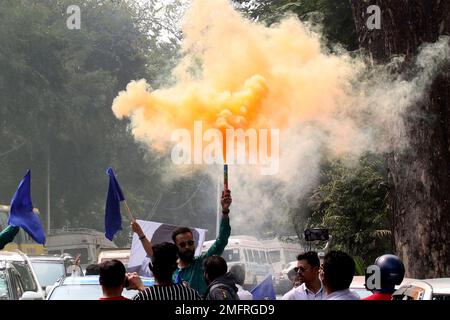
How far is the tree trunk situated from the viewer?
12398mm

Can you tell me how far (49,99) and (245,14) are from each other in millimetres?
26457

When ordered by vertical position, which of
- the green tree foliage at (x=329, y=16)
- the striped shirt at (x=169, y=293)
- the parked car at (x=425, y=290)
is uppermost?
the green tree foliage at (x=329, y=16)

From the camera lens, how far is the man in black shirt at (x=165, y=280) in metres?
6.01

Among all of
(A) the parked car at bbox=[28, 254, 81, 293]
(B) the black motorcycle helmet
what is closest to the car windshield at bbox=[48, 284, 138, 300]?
(B) the black motorcycle helmet

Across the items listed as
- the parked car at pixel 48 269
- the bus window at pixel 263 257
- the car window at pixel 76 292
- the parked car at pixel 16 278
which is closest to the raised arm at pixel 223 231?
the parked car at pixel 16 278

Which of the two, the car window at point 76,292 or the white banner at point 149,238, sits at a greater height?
the white banner at point 149,238

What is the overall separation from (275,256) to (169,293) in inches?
1261

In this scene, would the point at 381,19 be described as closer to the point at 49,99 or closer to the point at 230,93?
the point at 230,93

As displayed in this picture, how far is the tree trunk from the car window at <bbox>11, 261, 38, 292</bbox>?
15.4 ft

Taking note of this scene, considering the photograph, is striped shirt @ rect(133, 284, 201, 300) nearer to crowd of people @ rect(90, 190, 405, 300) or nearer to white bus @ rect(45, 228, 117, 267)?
crowd of people @ rect(90, 190, 405, 300)

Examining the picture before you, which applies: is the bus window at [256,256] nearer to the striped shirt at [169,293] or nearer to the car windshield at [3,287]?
the car windshield at [3,287]

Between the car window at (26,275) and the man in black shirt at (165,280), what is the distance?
7.21 metres

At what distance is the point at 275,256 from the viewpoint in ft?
124

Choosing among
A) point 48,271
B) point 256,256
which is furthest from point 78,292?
point 256,256
